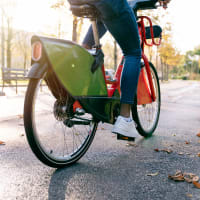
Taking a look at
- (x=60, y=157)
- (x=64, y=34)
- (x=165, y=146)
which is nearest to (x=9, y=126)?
(x=60, y=157)

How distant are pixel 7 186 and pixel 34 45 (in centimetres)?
100

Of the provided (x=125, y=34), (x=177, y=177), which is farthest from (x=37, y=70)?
(x=177, y=177)

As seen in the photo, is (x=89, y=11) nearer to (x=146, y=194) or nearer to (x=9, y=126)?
(x=146, y=194)

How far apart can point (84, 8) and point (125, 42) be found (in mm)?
496

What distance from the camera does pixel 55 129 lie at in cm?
290

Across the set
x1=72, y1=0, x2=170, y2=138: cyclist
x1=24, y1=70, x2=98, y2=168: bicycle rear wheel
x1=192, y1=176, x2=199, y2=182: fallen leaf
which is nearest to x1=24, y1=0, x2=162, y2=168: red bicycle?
x1=24, y1=70, x2=98, y2=168: bicycle rear wheel

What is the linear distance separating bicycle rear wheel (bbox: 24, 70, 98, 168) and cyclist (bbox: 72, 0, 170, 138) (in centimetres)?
33

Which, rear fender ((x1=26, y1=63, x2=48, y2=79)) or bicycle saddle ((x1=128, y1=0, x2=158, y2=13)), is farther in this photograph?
bicycle saddle ((x1=128, y1=0, x2=158, y2=13))

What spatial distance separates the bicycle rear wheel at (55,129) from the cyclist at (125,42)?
1.09 ft

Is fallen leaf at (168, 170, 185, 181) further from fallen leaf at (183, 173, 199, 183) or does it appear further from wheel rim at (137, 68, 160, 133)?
wheel rim at (137, 68, 160, 133)

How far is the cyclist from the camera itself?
7.53 ft

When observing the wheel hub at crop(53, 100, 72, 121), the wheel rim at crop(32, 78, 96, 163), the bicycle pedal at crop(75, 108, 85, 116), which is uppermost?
the wheel hub at crop(53, 100, 72, 121)

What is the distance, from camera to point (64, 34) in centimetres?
2155

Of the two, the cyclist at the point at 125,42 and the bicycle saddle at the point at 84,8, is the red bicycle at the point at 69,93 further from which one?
the cyclist at the point at 125,42
